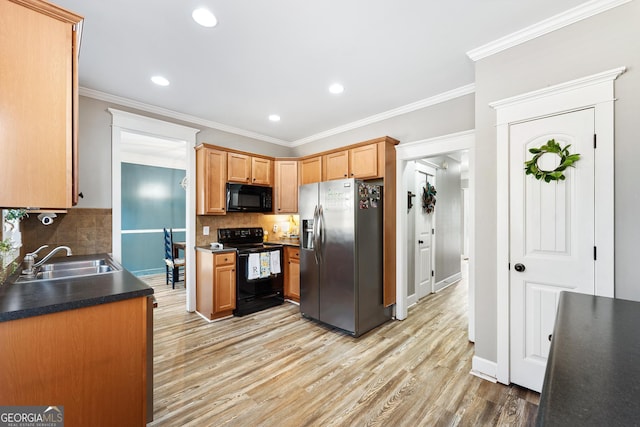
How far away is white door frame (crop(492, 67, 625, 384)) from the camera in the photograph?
5.58 feet

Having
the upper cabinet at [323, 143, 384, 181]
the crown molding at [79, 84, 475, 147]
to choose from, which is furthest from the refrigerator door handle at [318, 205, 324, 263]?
the crown molding at [79, 84, 475, 147]

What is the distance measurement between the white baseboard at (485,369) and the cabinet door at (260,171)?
3.50 metres

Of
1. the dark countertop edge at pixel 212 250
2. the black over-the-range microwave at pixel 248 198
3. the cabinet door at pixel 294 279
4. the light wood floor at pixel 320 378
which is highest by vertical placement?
the black over-the-range microwave at pixel 248 198

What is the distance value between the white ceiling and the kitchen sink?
1.82m

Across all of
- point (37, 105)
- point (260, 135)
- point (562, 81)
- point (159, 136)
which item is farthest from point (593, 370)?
point (260, 135)

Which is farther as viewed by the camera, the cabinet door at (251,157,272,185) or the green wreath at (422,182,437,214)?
the green wreath at (422,182,437,214)

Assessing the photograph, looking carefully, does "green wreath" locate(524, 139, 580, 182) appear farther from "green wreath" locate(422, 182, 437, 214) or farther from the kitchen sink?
the kitchen sink

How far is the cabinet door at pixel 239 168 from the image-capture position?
3.90 metres

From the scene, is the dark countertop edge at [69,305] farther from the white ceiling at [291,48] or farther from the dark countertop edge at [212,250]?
the dark countertop edge at [212,250]

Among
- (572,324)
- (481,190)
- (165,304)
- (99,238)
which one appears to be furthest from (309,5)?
(165,304)

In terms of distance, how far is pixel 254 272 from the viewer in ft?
12.1

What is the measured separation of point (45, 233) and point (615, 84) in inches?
194

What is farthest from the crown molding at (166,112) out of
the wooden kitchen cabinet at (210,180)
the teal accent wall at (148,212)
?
the teal accent wall at (148,212)

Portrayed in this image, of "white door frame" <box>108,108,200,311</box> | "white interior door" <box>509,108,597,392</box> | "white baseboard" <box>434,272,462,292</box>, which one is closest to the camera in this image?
"white interior door" <box>509,108,597,392</box>
